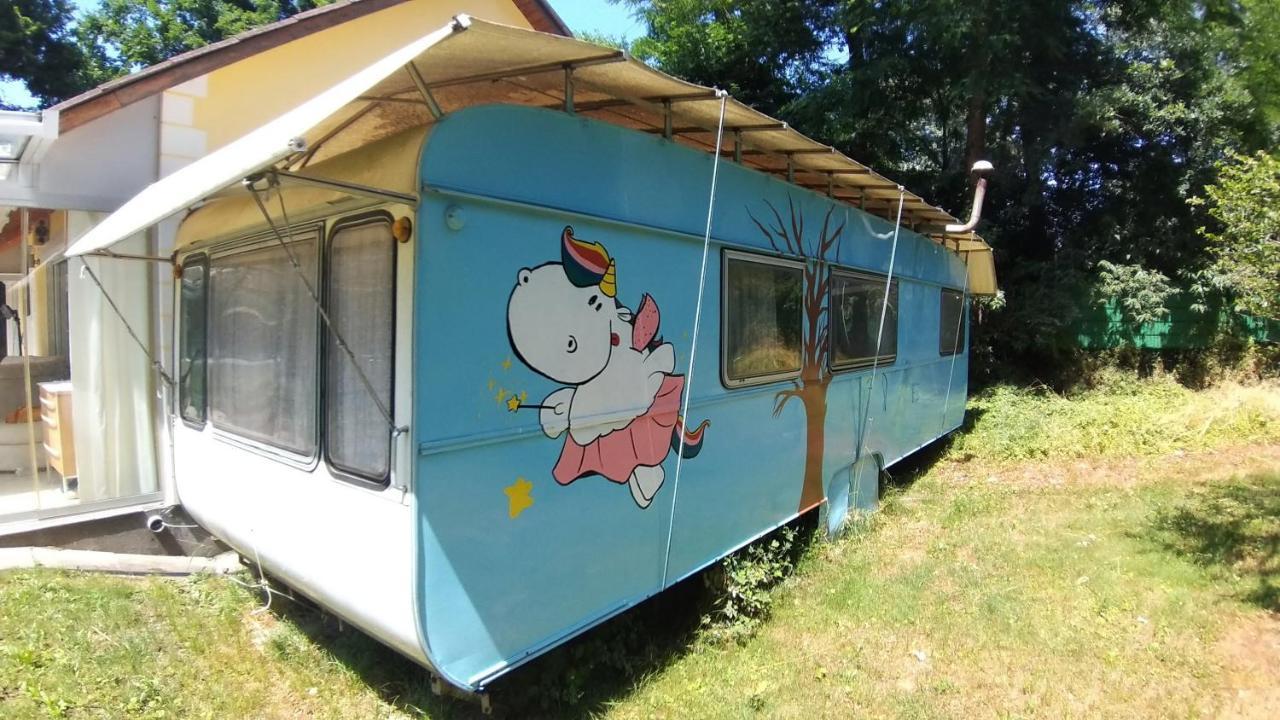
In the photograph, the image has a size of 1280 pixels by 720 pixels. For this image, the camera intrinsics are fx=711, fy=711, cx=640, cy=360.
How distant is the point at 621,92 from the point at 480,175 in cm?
106

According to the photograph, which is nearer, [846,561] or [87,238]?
[87,238]

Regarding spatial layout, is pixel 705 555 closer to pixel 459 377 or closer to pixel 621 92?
pixel 459 377

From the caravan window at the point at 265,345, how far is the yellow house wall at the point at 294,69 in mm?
1710

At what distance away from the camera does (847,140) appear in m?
12.1

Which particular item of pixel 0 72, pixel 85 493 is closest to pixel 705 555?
pixel 85 493

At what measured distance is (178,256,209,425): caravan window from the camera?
13.2 ft

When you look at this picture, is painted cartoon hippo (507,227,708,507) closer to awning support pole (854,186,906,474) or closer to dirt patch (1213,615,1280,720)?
awning support pole (854,186,906,474)

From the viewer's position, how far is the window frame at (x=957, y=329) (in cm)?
792

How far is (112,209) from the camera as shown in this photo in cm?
Answer: 459

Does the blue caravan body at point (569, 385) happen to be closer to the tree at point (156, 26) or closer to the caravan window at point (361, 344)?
the caravan window at point (361, 344)

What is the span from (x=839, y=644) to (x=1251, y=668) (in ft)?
6.75

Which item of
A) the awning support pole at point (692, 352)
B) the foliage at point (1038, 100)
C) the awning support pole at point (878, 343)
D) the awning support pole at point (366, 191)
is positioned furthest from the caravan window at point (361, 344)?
the foliage at point (1038, 100)

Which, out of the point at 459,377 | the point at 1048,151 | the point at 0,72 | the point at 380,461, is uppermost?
the point at 0,72

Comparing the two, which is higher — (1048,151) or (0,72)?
(0,72)
